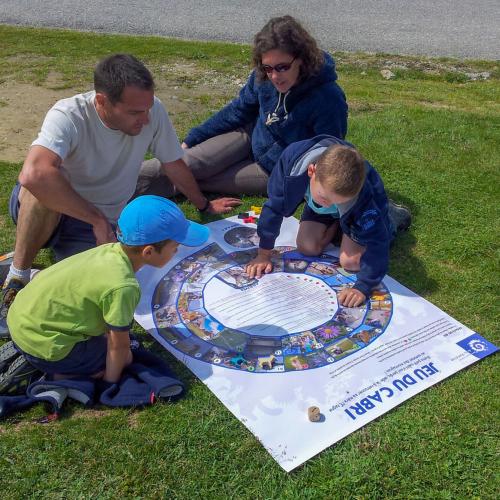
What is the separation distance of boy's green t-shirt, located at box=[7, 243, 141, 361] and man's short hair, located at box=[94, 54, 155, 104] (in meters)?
0.81

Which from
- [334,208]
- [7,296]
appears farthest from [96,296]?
[334,208]

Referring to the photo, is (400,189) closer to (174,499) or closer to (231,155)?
(231,155)

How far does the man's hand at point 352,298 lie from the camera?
2719 mm

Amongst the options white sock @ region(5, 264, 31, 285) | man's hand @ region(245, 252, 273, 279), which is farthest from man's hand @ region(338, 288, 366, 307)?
white sock @ region(5, 264, 31, 285)

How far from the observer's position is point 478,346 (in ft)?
8.01

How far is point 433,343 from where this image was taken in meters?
2.46

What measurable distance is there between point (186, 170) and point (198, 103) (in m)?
2.51

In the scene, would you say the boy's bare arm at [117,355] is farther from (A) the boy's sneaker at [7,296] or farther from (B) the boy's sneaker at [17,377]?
(A) the boy's sneaker at [7,296]

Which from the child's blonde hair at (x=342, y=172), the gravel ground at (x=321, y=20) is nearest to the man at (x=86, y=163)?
the child's blonde hair at (x=342, y=172)

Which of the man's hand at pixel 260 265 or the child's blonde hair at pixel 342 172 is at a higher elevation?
the child's blonde hair at pixel 342 172

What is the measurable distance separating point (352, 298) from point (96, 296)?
128 cm

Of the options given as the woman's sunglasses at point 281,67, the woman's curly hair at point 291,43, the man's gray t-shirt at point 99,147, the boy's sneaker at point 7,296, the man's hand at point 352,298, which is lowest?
the boy's sneaker at point 7,296

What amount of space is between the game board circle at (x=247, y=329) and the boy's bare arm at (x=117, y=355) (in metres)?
0.33

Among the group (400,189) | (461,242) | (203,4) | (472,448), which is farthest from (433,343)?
(203,4)
